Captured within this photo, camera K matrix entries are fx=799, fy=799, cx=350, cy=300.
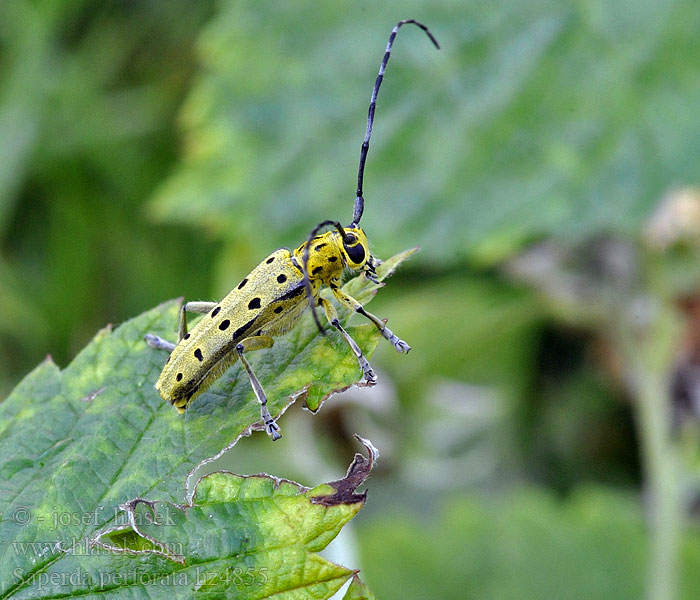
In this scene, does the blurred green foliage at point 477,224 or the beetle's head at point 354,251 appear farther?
the blurred green foliage at point 477,224

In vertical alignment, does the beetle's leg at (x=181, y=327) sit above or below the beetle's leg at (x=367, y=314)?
above

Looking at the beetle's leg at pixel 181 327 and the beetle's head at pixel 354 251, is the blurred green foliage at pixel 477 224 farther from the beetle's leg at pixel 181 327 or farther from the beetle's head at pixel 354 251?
the beetle's leg at pixel 181 327

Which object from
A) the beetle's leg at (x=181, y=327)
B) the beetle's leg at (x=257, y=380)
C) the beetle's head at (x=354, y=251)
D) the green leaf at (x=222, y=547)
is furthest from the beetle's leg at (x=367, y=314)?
the green leaf at (x=222, y=547)

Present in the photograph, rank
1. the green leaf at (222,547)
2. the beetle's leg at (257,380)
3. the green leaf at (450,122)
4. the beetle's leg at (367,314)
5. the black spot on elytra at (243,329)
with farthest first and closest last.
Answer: the green leaf at (450,122)
the black spot on elytra at (243,329)
the beetle's leg at (367,314)
the beetle's leg at (257,380)
the green leaf at (222,547)

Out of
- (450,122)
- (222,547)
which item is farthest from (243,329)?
(450,122)

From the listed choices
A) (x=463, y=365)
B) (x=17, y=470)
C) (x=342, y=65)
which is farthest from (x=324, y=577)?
(x=463, y=365)

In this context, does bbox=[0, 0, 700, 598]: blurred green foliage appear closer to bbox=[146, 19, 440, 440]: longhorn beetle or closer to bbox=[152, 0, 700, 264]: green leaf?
bbox=[152, 0, 700, 264]: green leaf

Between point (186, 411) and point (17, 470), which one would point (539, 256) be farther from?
point (17, 470)
